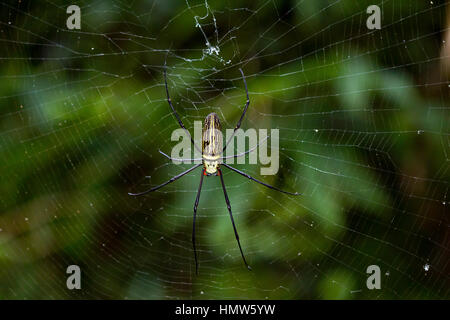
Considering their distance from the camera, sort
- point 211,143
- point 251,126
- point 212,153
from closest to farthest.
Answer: point 211,143 → point 212,153 → point 251,126

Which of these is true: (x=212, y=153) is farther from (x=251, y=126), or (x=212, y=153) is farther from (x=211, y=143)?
(x=251, y=126)

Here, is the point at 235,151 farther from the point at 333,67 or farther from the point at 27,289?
the point at 27,289

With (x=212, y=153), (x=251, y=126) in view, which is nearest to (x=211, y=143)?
(x=212, y=153)

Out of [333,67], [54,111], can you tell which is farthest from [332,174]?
[54,111]

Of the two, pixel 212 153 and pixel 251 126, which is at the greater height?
pixel 251 126

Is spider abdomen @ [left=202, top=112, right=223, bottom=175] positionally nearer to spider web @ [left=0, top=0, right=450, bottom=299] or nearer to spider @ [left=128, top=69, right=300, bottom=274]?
spider @ [left=128, top=69, right=300, bottom=274]

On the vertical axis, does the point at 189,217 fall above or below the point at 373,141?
below

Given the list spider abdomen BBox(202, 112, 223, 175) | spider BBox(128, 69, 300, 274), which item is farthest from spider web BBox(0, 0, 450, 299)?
spider abdomen BBox(202, 112, 223, 175)

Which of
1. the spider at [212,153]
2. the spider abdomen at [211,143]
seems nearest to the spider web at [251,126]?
the spider at [212,153]

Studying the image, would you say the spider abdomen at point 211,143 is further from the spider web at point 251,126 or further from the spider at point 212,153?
the spider web at point 251,126
